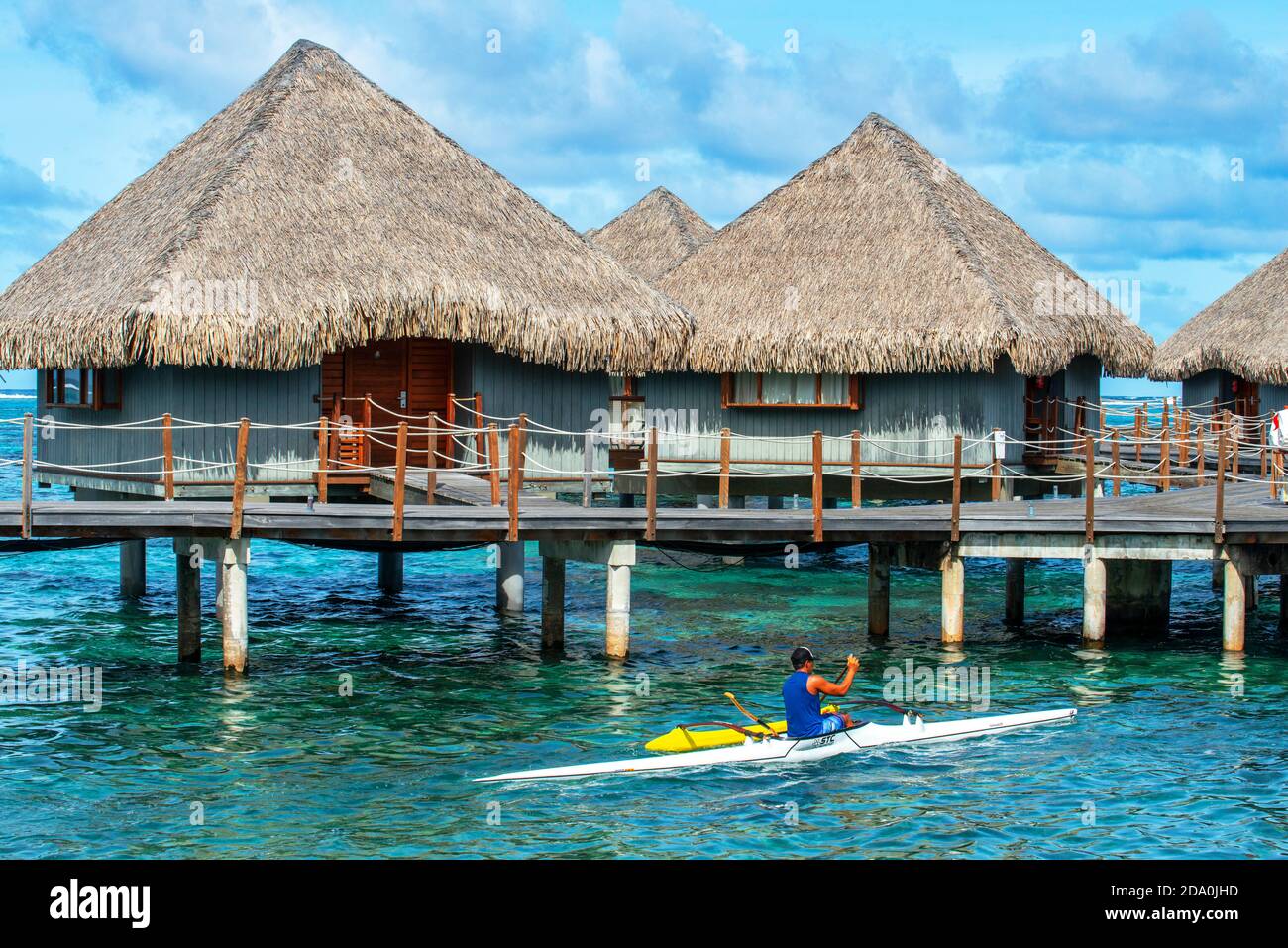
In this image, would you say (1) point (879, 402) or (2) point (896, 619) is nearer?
(2) point (896, 619)

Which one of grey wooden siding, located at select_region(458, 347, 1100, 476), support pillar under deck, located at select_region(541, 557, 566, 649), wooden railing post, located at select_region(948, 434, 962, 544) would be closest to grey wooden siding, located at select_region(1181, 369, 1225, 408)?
grey wooden siding, located at select_region(458, 347, 1100, 476)

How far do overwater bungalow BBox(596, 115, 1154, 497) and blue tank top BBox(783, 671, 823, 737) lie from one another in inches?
444

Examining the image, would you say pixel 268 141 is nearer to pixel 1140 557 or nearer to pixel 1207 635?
pixel 1140 557

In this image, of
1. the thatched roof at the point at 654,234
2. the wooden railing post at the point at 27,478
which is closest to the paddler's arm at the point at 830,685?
the wooden railing post at the point at 27,478

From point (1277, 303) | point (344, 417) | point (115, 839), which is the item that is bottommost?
point (115, 839)

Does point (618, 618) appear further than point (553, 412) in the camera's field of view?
No

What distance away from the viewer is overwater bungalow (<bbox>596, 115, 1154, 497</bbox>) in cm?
2661

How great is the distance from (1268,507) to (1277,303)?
63.1 ft

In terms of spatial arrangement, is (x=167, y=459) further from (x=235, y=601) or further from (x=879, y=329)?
(x=879, y=329)

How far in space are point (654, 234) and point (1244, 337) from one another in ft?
47.7

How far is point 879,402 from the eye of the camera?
27.4m

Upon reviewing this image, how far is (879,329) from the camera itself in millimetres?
26734

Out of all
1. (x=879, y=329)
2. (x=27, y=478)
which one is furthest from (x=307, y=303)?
(x=879, y=329)
